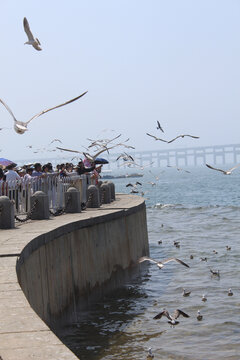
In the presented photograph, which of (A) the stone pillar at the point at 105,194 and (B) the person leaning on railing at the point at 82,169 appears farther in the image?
(A) the stone pillar at the point at 105,194


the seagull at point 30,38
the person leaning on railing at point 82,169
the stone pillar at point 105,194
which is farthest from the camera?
the stone pillar at point 105,194

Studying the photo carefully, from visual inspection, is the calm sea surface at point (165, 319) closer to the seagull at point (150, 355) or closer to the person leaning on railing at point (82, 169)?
the seagull at point (150, 355)

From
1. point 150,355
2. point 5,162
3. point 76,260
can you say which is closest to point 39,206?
point 76,260

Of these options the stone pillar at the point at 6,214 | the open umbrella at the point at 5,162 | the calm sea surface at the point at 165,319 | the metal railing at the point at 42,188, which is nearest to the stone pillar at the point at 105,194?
the metal railing at the point at 42,188

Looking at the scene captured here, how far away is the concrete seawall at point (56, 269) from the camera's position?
6.72m

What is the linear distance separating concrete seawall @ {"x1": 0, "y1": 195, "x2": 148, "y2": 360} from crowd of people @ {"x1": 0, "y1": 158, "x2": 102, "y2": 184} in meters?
2.31

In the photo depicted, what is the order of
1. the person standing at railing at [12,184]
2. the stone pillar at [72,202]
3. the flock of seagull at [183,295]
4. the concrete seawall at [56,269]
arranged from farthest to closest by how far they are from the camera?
the stone pillar at [72,202] < the person standing at railing at [12,184] < the flock of seagull at [183,295] < the concrete seawall at [56,269]

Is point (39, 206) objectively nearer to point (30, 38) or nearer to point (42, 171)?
point (42, 171)

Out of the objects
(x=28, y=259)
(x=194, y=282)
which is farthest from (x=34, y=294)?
(x=194, y=282)

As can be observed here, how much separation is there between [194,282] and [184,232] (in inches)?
618

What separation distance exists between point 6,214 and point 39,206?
2.25 metres

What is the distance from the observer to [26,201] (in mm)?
18859

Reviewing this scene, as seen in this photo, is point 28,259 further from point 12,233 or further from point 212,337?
point 212,337

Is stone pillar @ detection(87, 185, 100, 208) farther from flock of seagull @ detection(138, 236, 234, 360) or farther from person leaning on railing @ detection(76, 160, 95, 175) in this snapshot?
flock of seagull @ detection(138, 236, 234, 360)
